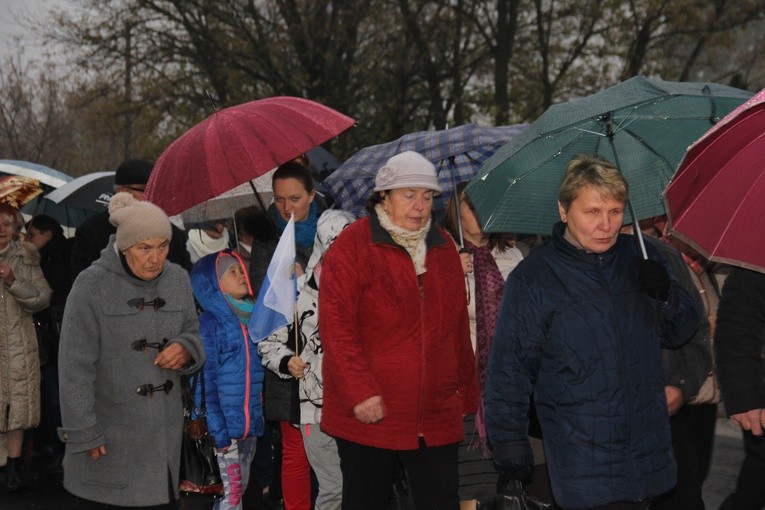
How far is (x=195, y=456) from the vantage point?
5.49 m

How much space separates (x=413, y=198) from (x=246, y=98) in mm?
17155

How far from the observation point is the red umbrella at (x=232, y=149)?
5582 mm

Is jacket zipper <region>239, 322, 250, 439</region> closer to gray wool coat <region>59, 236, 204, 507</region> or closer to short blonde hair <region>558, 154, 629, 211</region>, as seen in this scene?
gray wool coat <region>59, 236, 204, 507</region>

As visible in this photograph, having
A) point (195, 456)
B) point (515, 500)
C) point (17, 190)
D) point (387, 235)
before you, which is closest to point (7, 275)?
point (17, 190)

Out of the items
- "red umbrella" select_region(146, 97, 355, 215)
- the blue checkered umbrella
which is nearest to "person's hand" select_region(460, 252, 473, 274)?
the blue checkered umbrella

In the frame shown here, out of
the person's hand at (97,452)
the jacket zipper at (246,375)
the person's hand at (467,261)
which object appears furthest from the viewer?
the jacket zipper at (246,375)

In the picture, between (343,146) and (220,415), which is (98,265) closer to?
(220,415)

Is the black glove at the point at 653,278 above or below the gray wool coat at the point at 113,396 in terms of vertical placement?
above

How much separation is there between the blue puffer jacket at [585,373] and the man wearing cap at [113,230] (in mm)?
3549

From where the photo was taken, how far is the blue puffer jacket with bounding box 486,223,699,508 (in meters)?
4.16

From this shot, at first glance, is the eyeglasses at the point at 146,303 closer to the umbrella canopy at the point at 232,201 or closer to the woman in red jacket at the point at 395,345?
the woman in red jacket at the point at 395,345

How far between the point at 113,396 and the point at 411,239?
1517mm

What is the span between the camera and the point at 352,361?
483 centimetres

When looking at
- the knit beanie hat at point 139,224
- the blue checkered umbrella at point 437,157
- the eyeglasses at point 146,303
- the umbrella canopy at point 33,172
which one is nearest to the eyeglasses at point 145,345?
the eyeglasses at point 146,303
